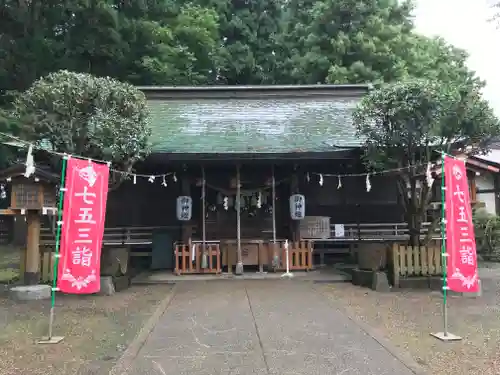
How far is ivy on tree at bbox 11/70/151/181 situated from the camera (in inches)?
353

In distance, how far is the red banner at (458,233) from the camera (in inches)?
259

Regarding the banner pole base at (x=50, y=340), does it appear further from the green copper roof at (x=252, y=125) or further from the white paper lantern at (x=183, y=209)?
the green copper roof at (x=252, y=125)

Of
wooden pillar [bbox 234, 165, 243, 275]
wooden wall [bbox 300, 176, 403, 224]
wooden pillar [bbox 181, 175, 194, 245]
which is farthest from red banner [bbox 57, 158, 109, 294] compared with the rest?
wooden wall [bbox 300, 176, 403, 224]

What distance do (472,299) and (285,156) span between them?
5581mm

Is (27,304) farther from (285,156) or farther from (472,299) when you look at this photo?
(472,299)

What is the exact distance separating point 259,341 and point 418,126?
6057 mm

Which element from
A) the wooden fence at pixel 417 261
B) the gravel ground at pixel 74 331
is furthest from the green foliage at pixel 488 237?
the gravel ground at pixel 74 331

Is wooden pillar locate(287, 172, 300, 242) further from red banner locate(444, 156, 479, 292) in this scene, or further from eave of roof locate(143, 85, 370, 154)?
red banner locate(444, 156, 479, 292)

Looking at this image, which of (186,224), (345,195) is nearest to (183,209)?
(186,224)

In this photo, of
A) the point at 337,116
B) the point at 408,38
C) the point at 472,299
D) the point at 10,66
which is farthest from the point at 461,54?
the point at 10,66

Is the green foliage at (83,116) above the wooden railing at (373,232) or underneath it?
above

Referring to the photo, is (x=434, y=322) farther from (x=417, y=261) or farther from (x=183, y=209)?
(x=183, y=209)

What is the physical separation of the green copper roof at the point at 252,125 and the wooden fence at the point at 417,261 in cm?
363

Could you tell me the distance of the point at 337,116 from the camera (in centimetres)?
1502
